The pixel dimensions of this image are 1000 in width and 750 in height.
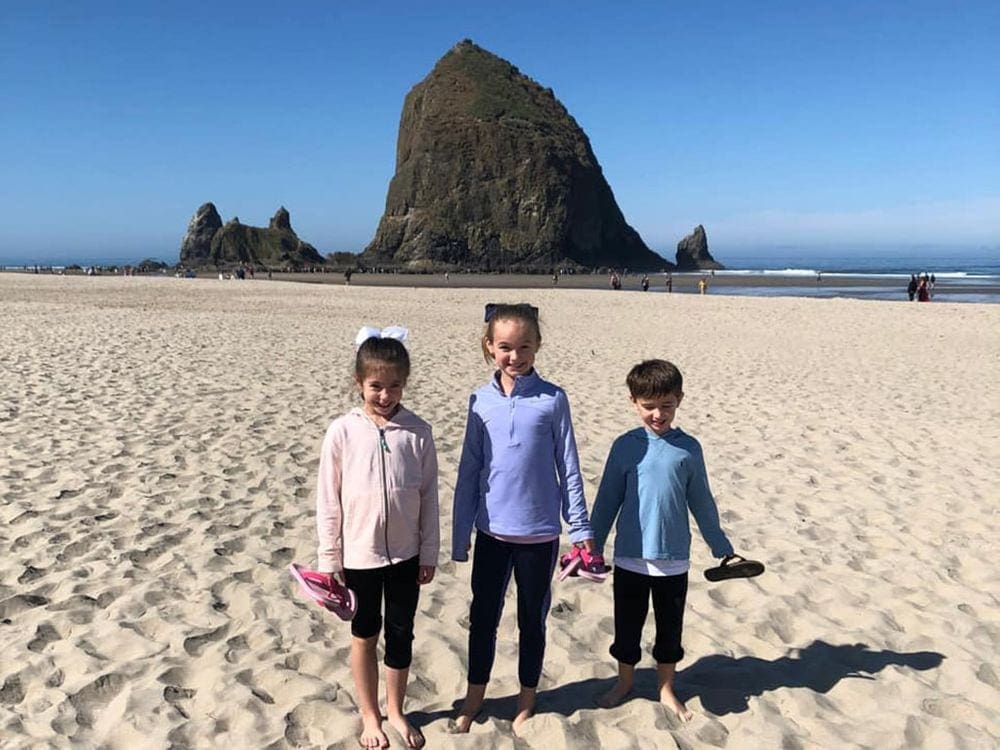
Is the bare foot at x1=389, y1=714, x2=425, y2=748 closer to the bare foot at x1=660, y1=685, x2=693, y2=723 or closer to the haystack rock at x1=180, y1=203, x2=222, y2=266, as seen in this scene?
the bare foot at x1=660, y1=685, x2=693, y2=723

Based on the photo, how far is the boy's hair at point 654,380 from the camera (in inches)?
117

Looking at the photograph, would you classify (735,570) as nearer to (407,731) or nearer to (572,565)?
(572,565)

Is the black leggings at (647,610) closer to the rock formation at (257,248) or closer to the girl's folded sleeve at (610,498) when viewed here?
the girl's folded sleeve at (610,498)

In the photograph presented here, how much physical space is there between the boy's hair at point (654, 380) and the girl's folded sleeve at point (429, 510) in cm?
87

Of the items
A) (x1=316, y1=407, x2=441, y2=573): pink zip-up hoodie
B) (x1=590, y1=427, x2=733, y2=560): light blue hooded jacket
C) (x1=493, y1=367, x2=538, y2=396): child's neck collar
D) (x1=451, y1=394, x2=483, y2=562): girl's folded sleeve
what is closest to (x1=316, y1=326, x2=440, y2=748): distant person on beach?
(x1=316, y1=407, x2=441, y2=573): pink zip-up hoodie

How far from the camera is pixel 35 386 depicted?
379 inches

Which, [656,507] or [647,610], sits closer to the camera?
[656,507]

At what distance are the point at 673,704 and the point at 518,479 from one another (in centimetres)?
132

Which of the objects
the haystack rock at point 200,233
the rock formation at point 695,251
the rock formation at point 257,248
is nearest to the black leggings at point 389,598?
the rock formation at point 257,248

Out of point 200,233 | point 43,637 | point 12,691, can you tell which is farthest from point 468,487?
point 200,233

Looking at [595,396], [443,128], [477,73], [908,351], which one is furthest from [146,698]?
[477,73]

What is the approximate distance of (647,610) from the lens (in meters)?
3.14

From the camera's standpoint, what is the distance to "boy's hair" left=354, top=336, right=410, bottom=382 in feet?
9.24

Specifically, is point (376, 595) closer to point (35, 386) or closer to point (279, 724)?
point (279, 724)
